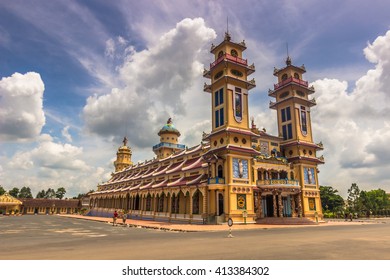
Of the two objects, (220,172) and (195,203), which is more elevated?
(220,172)

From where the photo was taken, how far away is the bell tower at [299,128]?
41375mm

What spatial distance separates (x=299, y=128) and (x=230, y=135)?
14670mm

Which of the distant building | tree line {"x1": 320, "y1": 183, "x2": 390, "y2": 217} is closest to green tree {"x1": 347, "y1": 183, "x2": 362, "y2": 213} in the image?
tree line {"x1": 320, "y1": 183, "x2": 390, "y2": 217}

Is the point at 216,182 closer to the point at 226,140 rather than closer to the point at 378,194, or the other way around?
A: the point at 226,140

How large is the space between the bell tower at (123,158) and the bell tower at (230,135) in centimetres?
5296

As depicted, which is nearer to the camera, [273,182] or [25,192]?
[273,182]

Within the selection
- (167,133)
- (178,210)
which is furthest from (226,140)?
(167,133)

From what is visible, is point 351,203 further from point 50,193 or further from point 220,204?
point 50,193

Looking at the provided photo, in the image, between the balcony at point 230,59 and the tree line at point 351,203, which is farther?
the tree line at point 351,203

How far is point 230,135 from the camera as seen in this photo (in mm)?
35312

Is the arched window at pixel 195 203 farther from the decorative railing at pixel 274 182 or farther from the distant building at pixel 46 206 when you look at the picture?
the distant building at pixel 46 206

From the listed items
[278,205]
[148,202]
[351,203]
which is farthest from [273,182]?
[351,203]

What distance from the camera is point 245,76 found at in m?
A: 39.9

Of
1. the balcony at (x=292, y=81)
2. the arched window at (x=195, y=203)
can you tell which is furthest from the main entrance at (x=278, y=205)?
the balcony at (x=292, y=81)
